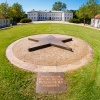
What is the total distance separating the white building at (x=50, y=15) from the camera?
75000 mm

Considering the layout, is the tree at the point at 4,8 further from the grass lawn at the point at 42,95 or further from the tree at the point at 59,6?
the tree at the point at 59,6

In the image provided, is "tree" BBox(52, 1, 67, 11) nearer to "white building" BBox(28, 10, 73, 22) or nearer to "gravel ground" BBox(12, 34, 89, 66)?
"white building" BBox(28, 10, 73, 22)

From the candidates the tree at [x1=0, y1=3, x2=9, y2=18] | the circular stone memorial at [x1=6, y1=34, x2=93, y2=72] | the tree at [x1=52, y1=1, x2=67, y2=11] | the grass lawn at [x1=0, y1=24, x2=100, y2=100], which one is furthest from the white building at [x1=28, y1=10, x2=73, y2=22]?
the grass lawn at [x1=0, y1=24, x2=100, y2=100]

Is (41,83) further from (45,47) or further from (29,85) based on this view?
(45,47)

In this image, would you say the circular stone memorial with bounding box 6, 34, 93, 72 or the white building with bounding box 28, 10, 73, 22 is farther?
the white building with bounding box 28, 10, 73, 22

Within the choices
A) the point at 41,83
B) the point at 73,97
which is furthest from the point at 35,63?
the point at 73,97

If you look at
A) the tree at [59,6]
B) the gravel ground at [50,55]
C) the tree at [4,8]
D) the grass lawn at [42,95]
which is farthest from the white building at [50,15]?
the grass lawn at [42,95]

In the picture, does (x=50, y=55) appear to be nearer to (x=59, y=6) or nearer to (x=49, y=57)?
(x=49, y=57)

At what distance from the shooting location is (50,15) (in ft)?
261

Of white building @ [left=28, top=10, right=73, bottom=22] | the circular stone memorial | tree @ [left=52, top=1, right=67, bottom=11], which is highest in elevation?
tree @ [left=52, top=1, right=67, bottom=11]

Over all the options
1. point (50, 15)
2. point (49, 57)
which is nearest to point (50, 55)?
point (49, 57)

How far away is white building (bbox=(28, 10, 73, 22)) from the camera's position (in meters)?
75.0

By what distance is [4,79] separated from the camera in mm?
6055

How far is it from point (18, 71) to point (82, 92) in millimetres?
3213
